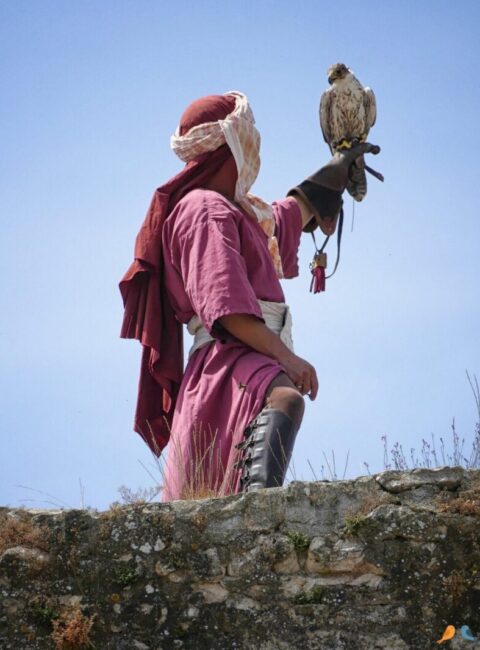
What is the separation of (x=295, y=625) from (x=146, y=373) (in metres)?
2.56

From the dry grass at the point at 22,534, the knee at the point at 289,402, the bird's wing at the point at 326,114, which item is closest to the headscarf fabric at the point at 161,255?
the knee at the point at 289,402

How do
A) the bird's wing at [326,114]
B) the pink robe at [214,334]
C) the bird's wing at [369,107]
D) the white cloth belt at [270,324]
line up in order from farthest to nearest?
the bird's wing at [369,107]
the bird's wing at [326,114]
the white cloth belt at [270,324]
the pink robe at [214,334]

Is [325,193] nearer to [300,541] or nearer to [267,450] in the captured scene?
[267,450]

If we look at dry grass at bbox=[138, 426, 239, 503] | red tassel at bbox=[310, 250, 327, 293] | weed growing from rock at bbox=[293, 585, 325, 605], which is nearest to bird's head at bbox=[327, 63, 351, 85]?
red tassel at bbox=[310, 250, 327, 293]

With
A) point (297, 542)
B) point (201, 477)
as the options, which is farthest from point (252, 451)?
point (297, 542)

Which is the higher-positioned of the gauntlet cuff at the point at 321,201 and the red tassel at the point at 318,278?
the gauntlet cuff at the point at 321,201

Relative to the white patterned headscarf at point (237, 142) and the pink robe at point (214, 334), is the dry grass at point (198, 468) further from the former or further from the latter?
the white patterned headscarf at point (237, 142)

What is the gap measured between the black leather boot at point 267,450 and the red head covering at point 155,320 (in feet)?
3.22

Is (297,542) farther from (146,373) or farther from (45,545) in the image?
(146,373)

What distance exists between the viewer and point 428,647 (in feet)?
14.8

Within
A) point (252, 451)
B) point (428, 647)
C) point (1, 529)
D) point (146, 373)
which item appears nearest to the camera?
point (428, 647)

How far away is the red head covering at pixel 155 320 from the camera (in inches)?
267

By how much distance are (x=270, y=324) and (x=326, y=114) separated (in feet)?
9.81

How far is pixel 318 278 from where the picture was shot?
8.37m
